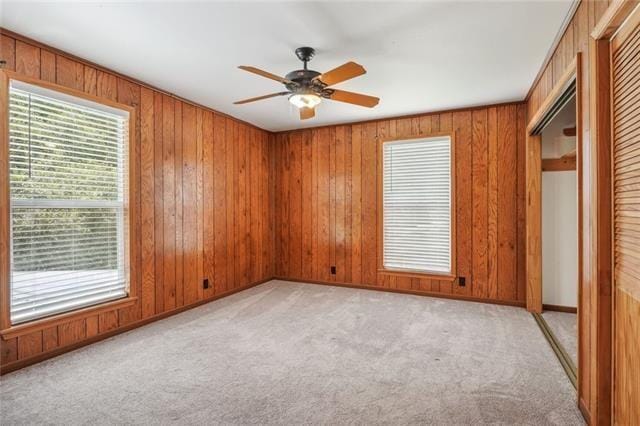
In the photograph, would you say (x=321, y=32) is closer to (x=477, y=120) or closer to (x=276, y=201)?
(x=477, y=120)

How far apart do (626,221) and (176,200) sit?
3818mm

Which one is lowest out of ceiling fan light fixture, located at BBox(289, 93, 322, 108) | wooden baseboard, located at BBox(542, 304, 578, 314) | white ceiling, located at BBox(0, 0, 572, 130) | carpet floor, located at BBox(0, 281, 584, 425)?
carpet floor, located at BBox(0, 281, 584, 425)

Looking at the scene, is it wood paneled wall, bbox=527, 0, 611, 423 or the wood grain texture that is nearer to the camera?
the wood grain texture

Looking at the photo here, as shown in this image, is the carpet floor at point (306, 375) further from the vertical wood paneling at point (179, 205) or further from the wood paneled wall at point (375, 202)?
the wood paneled wall at point (375, 202)

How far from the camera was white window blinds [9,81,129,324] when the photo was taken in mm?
2408

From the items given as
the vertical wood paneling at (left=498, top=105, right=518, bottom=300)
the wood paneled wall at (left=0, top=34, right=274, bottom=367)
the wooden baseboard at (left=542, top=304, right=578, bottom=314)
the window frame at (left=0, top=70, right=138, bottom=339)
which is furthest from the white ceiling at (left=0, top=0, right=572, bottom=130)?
the wooden baseboard at (left=542, top=304, right=578, bottom=314)

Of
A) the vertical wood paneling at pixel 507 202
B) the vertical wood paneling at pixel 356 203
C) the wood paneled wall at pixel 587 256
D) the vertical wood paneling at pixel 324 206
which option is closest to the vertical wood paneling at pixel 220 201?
the vertical wood paneling at pixel 324 206

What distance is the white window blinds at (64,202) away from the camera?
7.90 feet

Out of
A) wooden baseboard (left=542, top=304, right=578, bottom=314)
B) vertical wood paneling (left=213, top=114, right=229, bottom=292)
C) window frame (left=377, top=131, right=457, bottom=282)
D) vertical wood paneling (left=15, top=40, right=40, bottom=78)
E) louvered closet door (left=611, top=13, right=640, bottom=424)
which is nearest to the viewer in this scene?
louvered closet door (left=611, top=13, right=640, bottom=424)

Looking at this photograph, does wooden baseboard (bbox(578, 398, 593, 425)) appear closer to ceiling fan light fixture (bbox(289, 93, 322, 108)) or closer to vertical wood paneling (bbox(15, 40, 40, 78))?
ceiling fan light fixture (bbox(289, 93, 322, 108))

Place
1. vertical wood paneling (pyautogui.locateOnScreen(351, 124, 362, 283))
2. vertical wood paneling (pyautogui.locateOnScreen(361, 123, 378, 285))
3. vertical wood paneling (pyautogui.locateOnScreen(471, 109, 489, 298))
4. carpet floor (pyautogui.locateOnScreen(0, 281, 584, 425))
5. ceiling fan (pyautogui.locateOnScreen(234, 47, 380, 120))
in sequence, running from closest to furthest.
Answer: carpet floor (pyautogui.locateOnScreen(0, 281, 584, 425)) → ceiling fan (pyautogui.locateOnScreen(234, 47, 380, 120)) → vertical wood paneling (pyautogui.locateOnScreen(471, 109, 489, 298)) → vertical wood paneling (pyautogui.locateOnScreen(361, 123, 378, 285)) → vertical wood paneling (pyautogui.locateOnScreen(351, 124, 362, 283))

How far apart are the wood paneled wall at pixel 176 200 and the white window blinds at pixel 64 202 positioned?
16cm

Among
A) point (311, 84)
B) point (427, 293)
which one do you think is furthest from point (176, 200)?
point (427, 293)

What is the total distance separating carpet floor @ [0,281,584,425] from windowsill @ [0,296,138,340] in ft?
0.93
